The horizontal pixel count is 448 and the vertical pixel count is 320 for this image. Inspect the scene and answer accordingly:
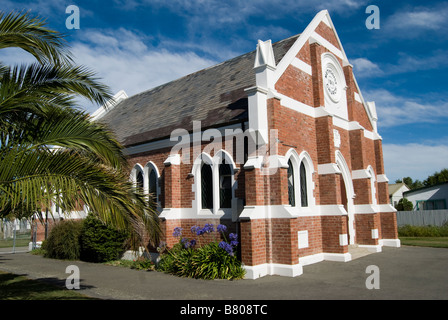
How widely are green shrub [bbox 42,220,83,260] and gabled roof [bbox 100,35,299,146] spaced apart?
4602 millimetres

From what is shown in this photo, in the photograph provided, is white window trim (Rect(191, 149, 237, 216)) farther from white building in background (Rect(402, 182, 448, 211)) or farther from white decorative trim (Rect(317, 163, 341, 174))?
white building in background (Rect(402, 182, 448, 211))

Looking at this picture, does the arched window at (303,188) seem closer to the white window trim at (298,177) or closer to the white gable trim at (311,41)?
the white window trim at (298,177)

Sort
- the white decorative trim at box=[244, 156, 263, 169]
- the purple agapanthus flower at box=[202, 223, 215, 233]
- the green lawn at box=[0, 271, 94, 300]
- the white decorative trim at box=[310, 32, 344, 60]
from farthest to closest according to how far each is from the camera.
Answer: the white decorative trim at box=[310, 32, 344, 60], the purple agapanthus flower at box=[202, 223, 215, 233], the white decorative trim at box=[244, 156, 263, 169], the green lawn at box=[0, 271, 94, 300]

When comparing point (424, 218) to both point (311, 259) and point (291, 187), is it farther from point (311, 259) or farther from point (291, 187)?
point (291, 187)

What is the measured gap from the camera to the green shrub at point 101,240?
589 inches

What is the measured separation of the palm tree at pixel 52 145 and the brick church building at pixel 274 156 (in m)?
4.77

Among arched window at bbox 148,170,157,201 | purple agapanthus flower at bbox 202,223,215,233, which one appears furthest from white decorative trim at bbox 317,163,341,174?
arched window at bbox 148,170,157,201

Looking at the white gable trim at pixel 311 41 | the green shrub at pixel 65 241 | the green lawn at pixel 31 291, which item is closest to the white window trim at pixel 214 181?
the white gable trim at pixel 311 41

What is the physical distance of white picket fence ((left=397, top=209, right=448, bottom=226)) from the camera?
25.4 metres

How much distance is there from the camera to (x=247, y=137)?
12125 millimetres

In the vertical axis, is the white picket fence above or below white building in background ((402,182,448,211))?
below
